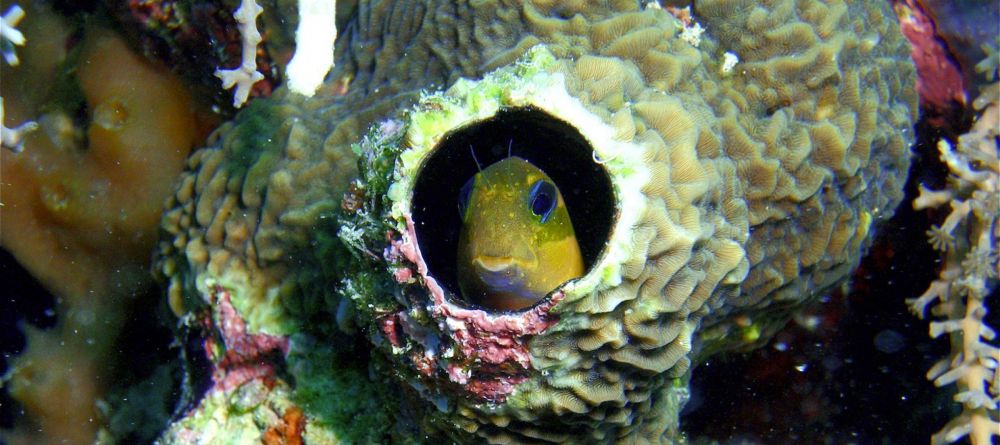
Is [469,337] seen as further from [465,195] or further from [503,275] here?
[465,195]

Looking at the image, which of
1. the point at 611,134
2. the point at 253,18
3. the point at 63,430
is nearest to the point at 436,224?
the point at 611,134

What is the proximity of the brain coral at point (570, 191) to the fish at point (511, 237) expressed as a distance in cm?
20

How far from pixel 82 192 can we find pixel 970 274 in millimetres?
5578

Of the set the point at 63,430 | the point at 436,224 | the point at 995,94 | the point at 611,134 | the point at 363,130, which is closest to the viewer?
the point at 611,134

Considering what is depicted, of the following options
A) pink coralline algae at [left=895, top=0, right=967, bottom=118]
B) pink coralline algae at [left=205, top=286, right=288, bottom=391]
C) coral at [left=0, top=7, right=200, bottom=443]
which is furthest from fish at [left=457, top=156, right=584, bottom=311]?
pink coralline algae at [left=895, top=0, right=967, bottom=118]

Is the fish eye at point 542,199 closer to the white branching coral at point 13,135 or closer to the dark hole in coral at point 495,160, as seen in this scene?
the dark hole in coral at point 495,160

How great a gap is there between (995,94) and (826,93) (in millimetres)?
1598

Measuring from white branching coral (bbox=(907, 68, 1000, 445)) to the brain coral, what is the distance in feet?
1.50

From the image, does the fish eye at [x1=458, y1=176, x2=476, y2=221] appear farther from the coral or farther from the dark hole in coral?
the coral

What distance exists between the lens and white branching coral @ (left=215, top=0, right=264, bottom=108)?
356 centimetres

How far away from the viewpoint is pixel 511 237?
242 centimetres

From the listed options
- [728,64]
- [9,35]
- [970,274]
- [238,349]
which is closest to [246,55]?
[9,35]

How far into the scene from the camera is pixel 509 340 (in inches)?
90.7

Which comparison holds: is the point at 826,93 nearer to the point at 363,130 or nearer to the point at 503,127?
the point at 503,127
